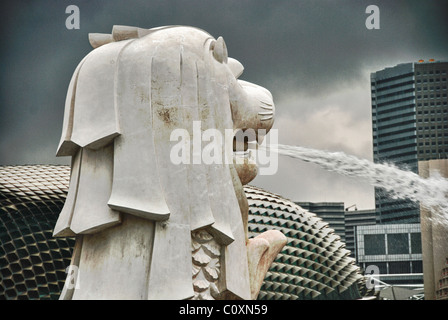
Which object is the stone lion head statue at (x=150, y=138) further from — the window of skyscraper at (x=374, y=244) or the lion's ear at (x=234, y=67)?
the window of skyscraper at (x=374, y=244)

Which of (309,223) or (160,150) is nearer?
(160,150)

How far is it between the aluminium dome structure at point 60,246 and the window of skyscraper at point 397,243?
19.5 meters

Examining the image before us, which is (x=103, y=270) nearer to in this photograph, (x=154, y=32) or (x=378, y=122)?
(x=154, y=32)

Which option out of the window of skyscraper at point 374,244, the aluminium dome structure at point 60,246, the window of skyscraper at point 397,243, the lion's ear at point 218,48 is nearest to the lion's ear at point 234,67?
the lion's ear at point 218,48

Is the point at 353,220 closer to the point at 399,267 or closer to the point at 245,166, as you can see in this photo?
the point at 399,267

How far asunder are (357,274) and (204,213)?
5840 cm

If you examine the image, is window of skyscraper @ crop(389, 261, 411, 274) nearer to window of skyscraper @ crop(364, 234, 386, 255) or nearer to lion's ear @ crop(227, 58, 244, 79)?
window of skyscraper @ crop(364, 234, 386, 255)

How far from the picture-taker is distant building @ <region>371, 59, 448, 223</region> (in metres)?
71.8

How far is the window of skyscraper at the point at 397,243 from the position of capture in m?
84.1

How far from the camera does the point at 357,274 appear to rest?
6481cm

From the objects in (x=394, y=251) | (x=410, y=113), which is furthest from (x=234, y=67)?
(x=394, y=251)

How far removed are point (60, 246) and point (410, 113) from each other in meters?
40.2

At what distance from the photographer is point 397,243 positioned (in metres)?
86.5

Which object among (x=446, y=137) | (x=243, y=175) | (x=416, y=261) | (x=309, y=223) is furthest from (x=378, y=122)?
(x=243, y=175)
